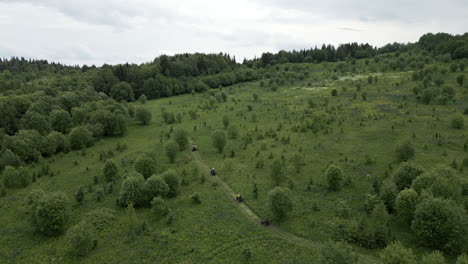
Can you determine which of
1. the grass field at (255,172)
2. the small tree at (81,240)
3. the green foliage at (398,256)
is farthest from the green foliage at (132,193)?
the green foliage at (398,256)

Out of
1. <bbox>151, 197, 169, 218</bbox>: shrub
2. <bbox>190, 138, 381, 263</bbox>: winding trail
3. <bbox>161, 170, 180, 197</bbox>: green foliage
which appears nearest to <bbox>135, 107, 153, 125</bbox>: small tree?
<bbox>190, 138, 381, 263</bbox>: winding trail

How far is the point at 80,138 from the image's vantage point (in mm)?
67688

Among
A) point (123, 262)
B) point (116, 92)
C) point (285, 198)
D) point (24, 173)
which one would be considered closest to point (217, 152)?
point (285, 198)

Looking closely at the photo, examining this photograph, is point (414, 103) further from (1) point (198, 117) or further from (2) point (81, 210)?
(2) point (81, 210)

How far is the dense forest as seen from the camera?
31.3 meters

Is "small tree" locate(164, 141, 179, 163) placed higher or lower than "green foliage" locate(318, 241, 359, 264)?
higher

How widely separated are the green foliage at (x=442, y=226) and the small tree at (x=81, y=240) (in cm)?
3829

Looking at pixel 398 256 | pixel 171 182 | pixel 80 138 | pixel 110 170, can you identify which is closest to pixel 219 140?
pixel 171 182

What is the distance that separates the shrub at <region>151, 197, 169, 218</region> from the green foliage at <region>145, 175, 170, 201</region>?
110 inches

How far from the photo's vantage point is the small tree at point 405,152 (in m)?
47.6

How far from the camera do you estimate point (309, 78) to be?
493 feet

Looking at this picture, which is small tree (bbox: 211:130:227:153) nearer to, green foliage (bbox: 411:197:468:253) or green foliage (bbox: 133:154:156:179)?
green foliage (bbox: 133:154:156:179)

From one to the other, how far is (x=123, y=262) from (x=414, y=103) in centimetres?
8876

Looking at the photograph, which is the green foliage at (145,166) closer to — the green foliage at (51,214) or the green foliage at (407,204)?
the green foliage at (51,214)
